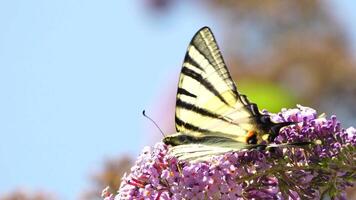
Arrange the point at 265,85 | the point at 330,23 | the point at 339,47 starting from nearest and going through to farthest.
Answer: the point at 265,85, the point at 339,47, the point at 330,23

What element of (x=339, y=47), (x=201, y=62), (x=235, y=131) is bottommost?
(x=235, y=131)

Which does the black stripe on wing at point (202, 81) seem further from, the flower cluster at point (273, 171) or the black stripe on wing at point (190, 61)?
the flower cluster at point (273, 171)

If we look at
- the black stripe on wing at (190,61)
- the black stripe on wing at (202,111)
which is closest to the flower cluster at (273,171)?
the black stripe on wing at (202,111)

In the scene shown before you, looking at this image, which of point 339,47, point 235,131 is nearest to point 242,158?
point 235,131

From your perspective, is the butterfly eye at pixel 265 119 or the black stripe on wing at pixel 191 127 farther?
the black stripe on wing at pixel 191 127

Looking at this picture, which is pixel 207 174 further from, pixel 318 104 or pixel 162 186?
pixel 318 104

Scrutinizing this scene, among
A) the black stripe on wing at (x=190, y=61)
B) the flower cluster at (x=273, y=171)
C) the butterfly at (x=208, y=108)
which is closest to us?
the flower cluster at (x=273, y=171)
